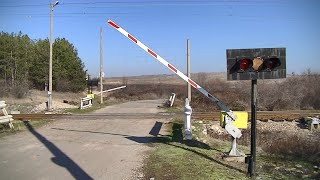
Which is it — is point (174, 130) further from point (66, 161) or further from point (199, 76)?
point (199, 76)

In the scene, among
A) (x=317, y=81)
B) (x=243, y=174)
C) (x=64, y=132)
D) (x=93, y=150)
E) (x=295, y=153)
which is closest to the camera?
(x=243, y=174)

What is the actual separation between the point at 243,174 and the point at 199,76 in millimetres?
52486

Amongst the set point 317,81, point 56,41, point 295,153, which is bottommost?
point 295,153

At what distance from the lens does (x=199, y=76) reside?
6041cm

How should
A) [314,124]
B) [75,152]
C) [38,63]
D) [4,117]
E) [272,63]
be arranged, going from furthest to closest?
→ [38,63], [314,124], [4,117], [75,152], [272,63]

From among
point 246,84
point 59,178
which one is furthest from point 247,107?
point 59,178

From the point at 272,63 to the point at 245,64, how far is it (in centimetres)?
57

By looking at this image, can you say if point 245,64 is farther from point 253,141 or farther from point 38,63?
point 38,63

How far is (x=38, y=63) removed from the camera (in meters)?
59.6

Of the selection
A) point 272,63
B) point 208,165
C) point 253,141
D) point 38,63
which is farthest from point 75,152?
point 38,63

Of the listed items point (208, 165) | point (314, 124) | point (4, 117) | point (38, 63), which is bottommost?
point (314, 124)

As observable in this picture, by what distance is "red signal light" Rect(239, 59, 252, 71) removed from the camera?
831cm

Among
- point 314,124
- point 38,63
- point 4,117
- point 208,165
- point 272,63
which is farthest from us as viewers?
point 38,63

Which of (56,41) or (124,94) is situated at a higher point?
(56,41)
